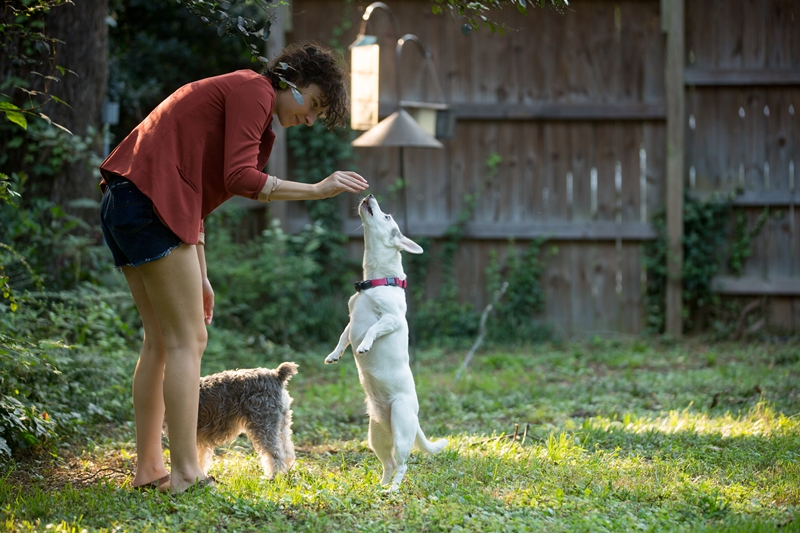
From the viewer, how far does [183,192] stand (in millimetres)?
2965

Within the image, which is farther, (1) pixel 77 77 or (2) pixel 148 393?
(1) pixel 77 77

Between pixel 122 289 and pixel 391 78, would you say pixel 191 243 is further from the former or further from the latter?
pixel 391 78

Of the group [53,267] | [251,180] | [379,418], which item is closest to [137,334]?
[53,267]

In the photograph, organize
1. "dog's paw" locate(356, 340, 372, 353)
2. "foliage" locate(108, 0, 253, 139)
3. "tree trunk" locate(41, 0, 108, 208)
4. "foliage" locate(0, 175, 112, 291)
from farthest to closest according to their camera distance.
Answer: "foliage" locate(108, 0, 253, 139)
"tree trunk" locate(41, 0, 108, 208)
"foliage" locate(0, 175, 112, 291)
"dog's paw" locate(356, 340, 372, 353)

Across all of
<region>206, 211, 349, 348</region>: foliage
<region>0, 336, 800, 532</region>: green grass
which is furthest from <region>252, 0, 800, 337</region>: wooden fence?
<region>0, 336, 800, 532</region>: green grass

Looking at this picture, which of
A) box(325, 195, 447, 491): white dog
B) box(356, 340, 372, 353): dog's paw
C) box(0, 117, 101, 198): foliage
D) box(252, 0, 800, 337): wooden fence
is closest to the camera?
box(356, 340, 372, 353): dog's paw

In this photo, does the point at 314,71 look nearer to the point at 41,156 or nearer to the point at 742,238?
the point at 41,156

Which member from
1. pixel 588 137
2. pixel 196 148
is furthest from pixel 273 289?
pixel 196 148

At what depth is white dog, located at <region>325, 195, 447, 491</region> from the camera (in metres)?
3.48

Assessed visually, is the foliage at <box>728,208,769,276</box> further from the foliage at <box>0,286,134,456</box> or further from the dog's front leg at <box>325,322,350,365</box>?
the foliage at <box>0,286,134,456</box>

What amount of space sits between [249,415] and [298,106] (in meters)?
1.49

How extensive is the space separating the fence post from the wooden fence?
0.40ft

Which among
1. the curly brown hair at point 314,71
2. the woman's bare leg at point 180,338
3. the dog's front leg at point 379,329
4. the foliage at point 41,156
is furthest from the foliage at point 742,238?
the woman's bare leg at point 180,338

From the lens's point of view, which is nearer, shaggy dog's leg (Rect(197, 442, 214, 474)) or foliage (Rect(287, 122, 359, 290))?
shaggy dog's leg (Rect(197, 442, 214, 474))
